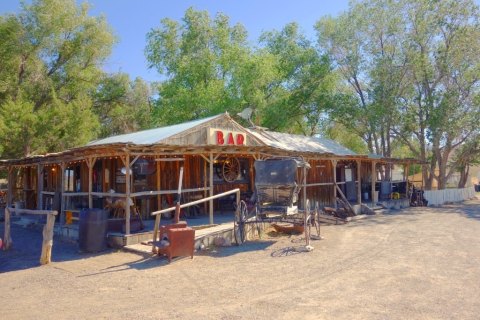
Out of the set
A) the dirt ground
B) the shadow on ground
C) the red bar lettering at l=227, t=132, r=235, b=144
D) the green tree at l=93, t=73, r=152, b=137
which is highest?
the green tree at l=93, t=73, r=152, b=137

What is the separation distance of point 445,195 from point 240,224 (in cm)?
2000

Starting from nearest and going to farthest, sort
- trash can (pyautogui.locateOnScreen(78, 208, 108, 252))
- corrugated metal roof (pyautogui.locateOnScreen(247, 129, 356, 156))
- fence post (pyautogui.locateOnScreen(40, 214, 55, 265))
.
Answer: fence post (pyautogui.locateOnScreen(40, 214, 55, 265)) → trash can (pyautogui.locateOnScreen(78, 208, 108, 252)) → corrugated metal roof (pyautogui.locateOnScreen(247, 129, 356, 156))

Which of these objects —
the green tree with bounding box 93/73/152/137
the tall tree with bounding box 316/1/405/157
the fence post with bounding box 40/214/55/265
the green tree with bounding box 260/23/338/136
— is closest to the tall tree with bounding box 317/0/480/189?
the tall tree with bounding box 316/1/405/157

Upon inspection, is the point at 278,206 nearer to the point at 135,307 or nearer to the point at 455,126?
the point at 135,307

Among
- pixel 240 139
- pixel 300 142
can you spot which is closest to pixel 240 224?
pixel 240 139

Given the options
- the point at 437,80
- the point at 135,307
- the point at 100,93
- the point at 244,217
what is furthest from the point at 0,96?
the point at 437,80

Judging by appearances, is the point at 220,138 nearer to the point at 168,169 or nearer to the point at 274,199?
the point at 168,169

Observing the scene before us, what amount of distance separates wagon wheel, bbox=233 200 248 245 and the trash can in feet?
11.2

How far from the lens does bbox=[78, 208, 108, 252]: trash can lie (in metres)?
9.94

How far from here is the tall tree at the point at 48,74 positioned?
21.3 metres

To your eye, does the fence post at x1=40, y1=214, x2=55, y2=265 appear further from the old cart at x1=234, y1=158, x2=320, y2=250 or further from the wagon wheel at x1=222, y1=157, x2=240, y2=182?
the wagon wheel at x1=222, y1=157, x2=240, y2=182

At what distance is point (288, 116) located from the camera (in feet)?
102

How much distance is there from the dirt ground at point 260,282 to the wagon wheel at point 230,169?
4717 millimetres

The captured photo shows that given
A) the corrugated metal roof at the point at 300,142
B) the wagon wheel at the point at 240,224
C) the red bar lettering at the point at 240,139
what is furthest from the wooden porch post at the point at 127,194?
the corrugated metal roof at the point at 300,142
